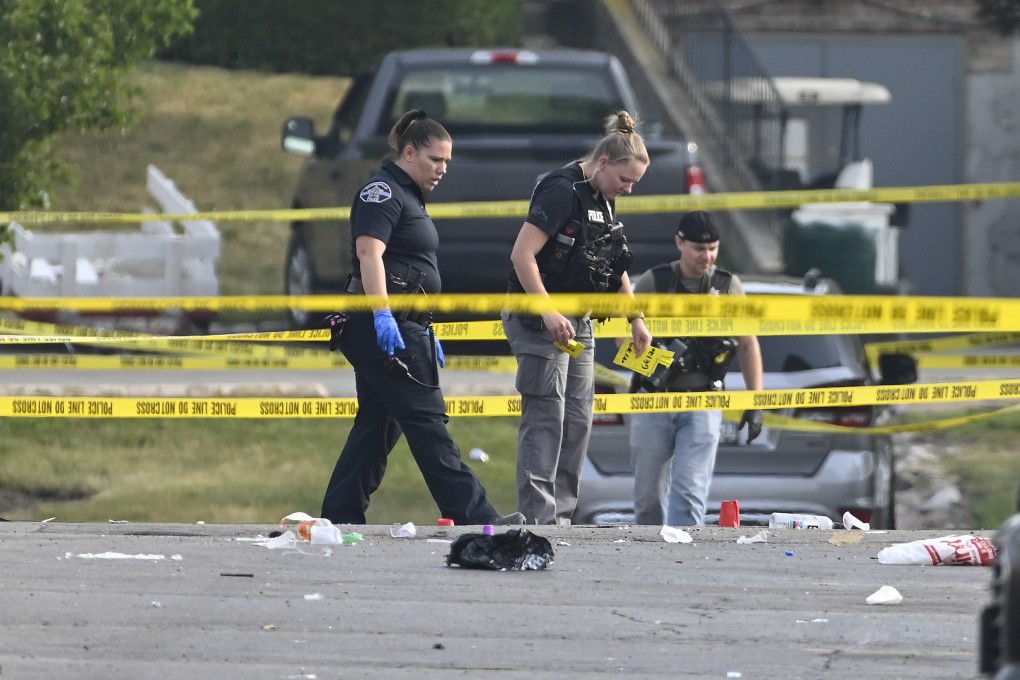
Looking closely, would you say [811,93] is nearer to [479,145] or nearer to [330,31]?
[330,31]

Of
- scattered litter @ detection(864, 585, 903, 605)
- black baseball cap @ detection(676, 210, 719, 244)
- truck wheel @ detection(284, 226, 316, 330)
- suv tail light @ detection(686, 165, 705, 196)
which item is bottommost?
truck wheel @ detection(284, 226, 316, 330)

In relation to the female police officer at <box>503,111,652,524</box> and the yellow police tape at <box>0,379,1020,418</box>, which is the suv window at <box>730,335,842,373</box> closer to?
the yellow police tape at <box>0,379,1020,418</box>

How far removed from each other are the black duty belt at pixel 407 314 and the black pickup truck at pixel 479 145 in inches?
168

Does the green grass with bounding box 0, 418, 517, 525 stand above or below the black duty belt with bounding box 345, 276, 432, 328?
below

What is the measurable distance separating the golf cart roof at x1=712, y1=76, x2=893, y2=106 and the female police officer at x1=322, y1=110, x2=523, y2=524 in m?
11.0

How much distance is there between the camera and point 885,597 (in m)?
5.70

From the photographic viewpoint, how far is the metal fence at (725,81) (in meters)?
18.0

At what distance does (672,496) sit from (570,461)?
631mm

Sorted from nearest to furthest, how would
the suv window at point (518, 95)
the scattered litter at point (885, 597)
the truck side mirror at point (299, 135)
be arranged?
the scattered litter at point (885, 597) → the truck side mirror at point (299, 135) → the suv window at point (518, 95)

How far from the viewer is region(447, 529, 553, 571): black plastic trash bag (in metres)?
6.18

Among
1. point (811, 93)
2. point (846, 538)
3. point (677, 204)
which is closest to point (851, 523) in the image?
point (846, 538)

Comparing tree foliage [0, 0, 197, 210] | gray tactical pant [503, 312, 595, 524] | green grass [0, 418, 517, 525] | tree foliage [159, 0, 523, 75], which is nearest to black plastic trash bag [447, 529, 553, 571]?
gray tactical pant [503, 312, 595, 524]

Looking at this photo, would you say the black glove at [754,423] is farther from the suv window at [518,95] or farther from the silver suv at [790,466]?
the suv window at [518,95]

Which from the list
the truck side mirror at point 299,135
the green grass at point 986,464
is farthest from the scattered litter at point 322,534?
the truck side mirror at point 299,135
